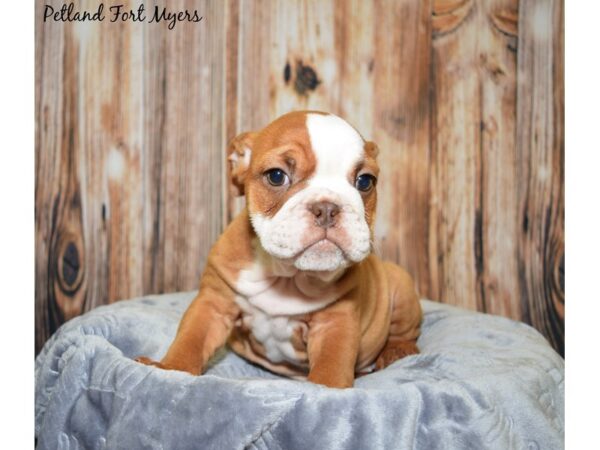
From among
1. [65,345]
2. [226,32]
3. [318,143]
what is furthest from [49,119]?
[318,143]

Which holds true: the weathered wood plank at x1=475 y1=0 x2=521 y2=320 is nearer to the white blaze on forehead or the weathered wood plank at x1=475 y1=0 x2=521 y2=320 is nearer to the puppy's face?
the puppy's face

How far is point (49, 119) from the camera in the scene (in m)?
3.09

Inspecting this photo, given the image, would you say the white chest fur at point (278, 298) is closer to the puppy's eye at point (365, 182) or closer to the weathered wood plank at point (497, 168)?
the puppy's eye at point (365, 182)

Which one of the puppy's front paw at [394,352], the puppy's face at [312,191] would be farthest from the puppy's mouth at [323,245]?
the puppy's front paw at [394,352]

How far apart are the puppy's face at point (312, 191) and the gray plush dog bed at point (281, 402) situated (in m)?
0.39

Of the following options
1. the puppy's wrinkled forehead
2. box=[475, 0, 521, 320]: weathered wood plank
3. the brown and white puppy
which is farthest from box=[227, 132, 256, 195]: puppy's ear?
box=[475, 0, 521, 320]: weathered wood plank

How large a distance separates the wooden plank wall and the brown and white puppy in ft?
2.68

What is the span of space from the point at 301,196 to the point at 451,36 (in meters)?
1.71

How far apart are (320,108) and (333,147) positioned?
1322mm

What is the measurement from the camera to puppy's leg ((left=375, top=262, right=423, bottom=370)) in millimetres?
2836

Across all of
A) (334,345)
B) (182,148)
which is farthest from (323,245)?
(182,148)

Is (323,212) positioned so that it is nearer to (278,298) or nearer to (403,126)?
(278,298)

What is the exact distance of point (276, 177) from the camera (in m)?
2.16

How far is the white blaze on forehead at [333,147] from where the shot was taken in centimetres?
211
